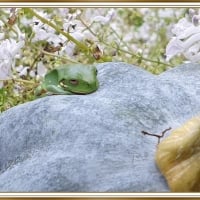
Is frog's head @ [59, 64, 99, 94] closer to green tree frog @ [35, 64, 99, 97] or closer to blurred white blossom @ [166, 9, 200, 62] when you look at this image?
green tree frog @ [35, 64, 99, 97]

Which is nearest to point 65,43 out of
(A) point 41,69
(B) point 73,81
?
(A) point 41,69

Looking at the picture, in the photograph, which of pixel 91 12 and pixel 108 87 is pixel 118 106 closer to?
pixel 108 87

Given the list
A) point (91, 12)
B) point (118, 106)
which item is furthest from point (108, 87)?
point (91, 12)

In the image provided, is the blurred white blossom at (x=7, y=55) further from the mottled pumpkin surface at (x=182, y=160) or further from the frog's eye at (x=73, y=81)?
the mottled pumpkin surface at (x=182, y=160)

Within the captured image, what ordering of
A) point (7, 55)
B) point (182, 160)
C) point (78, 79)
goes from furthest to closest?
point (7, 55)
point (78, 79)
point (182, 160)

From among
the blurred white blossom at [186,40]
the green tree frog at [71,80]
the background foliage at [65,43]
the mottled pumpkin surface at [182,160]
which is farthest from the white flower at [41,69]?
the mottled pumpkin surface at [182,160]

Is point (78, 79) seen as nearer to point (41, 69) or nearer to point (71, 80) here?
point (71, 80)

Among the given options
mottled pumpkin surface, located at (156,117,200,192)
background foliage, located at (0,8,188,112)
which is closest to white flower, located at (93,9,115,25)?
background foliage, located at (0,8,188,112)
